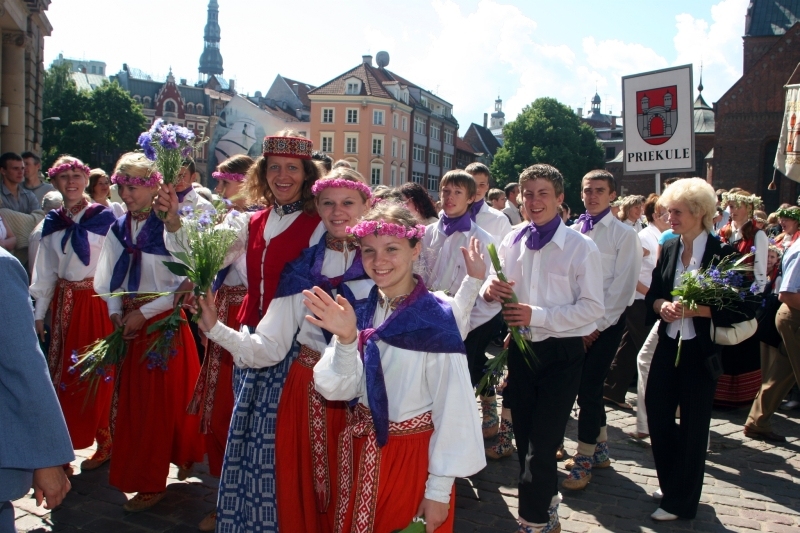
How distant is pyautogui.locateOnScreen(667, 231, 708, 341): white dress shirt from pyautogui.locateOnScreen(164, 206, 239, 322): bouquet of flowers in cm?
309

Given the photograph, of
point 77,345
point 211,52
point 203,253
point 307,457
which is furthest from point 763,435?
point 211,52

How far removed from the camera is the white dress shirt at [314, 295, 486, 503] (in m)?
2.92

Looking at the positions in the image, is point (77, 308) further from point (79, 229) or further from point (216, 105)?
point (216, 105)

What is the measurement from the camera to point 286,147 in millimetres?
4160

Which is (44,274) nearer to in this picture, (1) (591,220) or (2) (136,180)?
(2) (136,180)

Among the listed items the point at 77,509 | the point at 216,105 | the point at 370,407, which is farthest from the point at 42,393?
the point at 216,105

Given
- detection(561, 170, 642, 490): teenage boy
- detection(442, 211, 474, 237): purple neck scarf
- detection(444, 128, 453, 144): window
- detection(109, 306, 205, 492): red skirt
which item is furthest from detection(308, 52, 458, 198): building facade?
detection(109, 306, 205, 492): red skirt

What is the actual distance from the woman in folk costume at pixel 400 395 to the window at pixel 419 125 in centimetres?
6506

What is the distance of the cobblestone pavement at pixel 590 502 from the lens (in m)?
4.76

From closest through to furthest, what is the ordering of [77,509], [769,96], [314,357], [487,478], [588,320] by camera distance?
[314,357]
[588,320]
[77,509]
[487,478]
[769,96]

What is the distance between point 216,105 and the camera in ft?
319

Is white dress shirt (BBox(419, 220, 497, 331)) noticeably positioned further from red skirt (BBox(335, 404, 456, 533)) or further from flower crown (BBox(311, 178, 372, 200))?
red skirt (BBox(335, 404, 456, 533))

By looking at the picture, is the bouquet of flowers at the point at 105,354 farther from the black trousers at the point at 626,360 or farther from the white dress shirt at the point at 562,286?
the black trousers at the point at 626,360

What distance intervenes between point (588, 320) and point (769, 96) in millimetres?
48973
